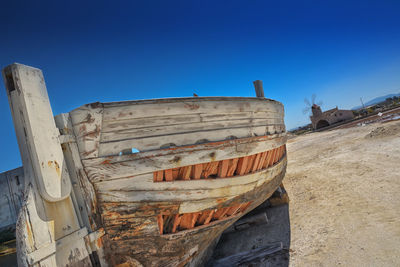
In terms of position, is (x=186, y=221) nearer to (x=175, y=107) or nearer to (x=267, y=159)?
(x=175, y=107)

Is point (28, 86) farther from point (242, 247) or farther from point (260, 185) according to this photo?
point (242, 247)

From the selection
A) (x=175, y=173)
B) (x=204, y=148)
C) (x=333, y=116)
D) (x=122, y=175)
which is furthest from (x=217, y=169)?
(x=333, y=116)

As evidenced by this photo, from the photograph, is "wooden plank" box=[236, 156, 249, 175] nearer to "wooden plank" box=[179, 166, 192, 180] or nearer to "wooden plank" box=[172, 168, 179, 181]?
"wooden plank" box=[179, 166, 192, 180]

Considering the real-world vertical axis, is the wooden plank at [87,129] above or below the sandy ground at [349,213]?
above

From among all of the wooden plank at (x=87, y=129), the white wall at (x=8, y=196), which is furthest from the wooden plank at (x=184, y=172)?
the white wall at (x=8, y=196)

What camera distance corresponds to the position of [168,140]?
77.0 inches

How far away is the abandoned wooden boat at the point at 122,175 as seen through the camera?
1.61m

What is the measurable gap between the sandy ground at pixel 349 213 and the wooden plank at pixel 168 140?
71.3 inches

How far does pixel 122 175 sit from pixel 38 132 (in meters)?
0.74

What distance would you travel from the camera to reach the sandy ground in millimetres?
2365

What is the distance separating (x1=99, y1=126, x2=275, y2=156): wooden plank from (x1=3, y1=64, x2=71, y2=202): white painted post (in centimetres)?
36

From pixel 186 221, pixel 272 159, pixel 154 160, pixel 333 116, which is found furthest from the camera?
pixel 333 116

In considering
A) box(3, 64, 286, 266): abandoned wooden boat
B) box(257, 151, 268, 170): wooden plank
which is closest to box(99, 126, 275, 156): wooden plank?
box(3, 64, 286, 266): abandoned wooden boat

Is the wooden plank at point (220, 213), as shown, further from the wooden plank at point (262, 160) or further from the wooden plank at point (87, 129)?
the wooden plank at point (87, 129)
